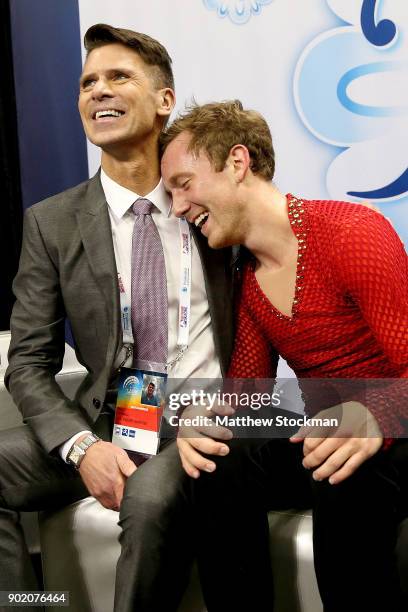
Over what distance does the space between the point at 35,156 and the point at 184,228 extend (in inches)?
50.8

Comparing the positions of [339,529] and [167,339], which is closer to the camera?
[339,529]

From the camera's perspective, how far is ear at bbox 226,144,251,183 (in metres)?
1.74

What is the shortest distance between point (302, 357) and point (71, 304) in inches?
22.6

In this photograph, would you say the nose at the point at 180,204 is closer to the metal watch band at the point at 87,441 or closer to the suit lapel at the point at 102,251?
the suit lapel at the point at 102,251

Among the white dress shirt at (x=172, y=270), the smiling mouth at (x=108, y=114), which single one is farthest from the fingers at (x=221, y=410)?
the smiling mouth at (x=108, y=114)

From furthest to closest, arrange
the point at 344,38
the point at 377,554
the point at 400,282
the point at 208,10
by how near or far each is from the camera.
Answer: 1. the point at 208,10
2. the point at 344,38
3. the point at 400,282
4. the point at 377,554

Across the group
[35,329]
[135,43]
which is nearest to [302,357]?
[35,329]

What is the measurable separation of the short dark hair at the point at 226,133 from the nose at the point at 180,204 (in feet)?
0.35

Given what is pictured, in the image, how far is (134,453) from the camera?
1766mm

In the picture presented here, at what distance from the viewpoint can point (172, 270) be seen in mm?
1876

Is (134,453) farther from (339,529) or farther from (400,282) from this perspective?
(400,282)

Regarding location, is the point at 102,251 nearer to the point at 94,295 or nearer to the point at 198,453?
the point at 94,295

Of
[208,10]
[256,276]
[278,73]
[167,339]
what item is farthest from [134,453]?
[208,10]

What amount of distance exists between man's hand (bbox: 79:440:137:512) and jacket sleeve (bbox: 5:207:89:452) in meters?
0.17
